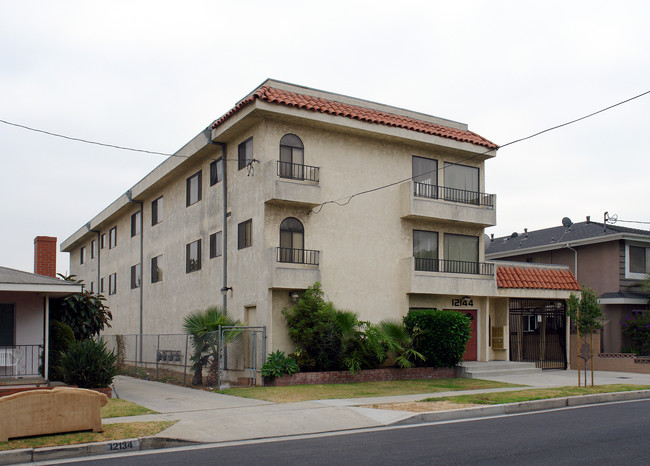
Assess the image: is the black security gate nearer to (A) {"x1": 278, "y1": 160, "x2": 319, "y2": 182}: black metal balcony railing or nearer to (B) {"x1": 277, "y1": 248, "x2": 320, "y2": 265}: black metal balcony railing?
(B) {"x1": 277, "y1": 248, "x2": 320, "y2": 265}: black metal balcony railing

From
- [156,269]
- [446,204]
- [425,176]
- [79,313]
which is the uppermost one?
[425,176]

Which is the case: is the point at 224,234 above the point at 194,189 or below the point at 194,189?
below

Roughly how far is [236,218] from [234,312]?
10.7 ft

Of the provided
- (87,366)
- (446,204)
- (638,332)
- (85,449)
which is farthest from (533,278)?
(85,449)

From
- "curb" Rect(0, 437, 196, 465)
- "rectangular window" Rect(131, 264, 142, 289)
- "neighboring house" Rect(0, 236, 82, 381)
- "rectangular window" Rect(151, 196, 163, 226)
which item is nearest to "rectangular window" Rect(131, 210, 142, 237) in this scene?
"rectangular window" Rect(131, 264, 142, 289)

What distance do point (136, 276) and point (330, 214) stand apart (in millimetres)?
15211

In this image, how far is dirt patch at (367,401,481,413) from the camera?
553 inches

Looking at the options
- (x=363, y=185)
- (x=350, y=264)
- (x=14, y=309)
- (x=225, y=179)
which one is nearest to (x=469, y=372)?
(x=350, y=264)

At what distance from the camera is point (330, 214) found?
21.8 meters

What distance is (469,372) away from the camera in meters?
22.1

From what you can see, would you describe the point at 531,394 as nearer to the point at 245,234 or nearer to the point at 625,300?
the point at 245,234

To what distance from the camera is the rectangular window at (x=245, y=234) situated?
21.5m

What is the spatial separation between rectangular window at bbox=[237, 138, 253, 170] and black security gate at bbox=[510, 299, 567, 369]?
12328 mm

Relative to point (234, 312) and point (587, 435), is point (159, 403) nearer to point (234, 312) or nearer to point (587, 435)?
point (234, 312)
